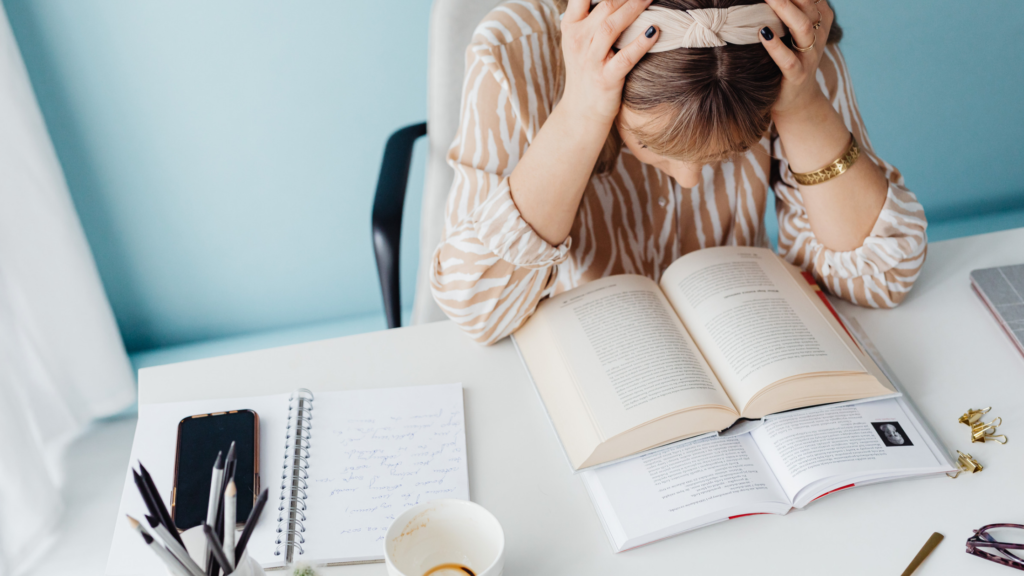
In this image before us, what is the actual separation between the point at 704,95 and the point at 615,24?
0.11m

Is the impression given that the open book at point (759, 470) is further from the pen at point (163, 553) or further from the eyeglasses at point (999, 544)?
the pen at point (163, 553)

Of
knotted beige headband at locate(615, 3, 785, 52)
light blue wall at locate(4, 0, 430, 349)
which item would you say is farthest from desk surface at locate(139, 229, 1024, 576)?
light blue wall at locate(4, 0, 430, 349)

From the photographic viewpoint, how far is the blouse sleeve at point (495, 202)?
0.81m

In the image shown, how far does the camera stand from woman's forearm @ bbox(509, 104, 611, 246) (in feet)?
2.51

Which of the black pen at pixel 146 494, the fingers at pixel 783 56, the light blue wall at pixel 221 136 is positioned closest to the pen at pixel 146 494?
the black pen at pixel 146 494

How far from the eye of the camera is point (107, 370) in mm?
1530

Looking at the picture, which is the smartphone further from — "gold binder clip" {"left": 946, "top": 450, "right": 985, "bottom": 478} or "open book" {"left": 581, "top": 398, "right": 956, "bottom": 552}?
"gold binder clip" {"left": 946, "top": 450, "right": 985, "bottom": 478}

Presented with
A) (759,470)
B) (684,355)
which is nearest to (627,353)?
(684,355)

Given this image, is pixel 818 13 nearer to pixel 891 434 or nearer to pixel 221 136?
pixel 891 434

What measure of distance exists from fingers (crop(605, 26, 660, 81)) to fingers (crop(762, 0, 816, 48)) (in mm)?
126

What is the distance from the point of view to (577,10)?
2.33ft

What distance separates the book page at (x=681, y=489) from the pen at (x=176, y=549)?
0.36 meters

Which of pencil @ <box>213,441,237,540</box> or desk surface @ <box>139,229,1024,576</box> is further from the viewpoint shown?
desk surface @ <box>139,229,1024,576</box>

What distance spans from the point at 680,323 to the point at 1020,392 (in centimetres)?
39
